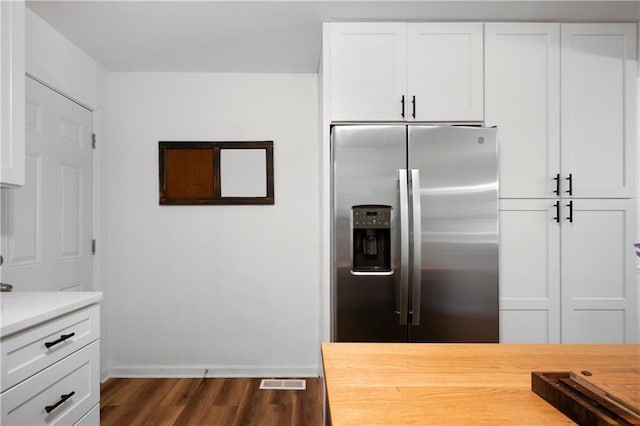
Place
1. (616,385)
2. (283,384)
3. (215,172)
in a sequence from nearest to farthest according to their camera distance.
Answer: (616,385)
(283,384)
(215,172)

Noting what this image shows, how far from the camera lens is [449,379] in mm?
860

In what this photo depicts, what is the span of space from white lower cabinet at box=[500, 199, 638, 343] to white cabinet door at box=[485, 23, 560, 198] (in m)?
0.19

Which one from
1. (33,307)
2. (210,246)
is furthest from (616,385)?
(210,246)

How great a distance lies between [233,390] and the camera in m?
3.08

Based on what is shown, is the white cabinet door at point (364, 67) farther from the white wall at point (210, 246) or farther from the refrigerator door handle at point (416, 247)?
the white wall at point (210, 246)

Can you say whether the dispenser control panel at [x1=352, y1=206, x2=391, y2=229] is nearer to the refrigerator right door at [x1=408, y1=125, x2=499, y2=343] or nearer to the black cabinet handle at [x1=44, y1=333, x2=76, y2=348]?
the refrigerator right door at [x1=408, y1=125, x2=499, y2=343]

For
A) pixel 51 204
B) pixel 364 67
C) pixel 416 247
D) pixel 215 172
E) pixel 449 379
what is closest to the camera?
pixel 449 379

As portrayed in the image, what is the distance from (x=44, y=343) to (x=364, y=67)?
203cm

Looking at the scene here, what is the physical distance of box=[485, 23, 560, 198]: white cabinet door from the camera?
8.30 ft

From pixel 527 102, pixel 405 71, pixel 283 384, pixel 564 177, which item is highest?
pixel 405 71

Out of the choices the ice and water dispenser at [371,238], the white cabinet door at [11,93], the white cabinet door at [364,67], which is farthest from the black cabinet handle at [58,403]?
the white cabinet door at [364,67]

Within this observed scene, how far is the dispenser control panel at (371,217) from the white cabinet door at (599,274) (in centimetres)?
107

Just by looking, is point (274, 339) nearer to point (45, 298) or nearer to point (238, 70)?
point (45, 298)

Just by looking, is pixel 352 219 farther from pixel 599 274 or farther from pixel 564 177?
pixel 599 274
